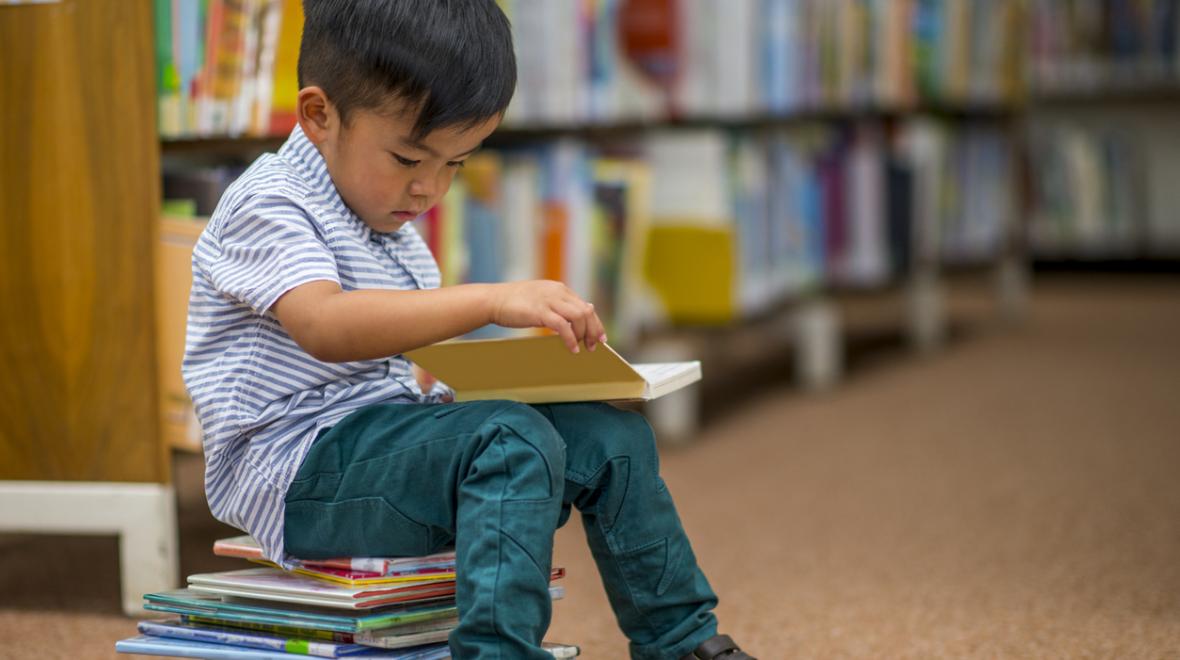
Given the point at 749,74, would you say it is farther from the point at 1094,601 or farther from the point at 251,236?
the point at 251,236

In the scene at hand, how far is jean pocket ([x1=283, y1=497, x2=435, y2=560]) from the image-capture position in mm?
954

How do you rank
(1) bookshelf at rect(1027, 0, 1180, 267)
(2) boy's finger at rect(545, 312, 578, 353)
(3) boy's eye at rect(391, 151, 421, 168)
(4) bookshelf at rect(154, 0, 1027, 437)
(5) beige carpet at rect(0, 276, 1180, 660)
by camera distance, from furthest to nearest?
(1) bookshelf at rect(1027, 0, 1180, 267) < (4) bookshelf at rect(154, 0, 1027, 437) < (5) beige carpet at rect(0, 276, 1180, 660) < (3) boy's eye at rect(391, 151, 421, 168) < (2) boy's finger at rect(545, 312, 578, 353)

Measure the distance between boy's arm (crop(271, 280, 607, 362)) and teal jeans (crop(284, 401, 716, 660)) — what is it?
7 cm

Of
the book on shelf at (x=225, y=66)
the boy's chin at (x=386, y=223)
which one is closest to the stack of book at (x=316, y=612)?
the boy's chin at (x=386, y=223)

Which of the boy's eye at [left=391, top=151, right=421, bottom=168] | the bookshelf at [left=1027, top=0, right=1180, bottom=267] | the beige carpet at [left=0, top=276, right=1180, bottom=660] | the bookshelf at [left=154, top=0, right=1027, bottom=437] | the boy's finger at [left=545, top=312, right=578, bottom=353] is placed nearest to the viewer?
the boy's finger at [left=545, top=312, right=578, bottom=353]

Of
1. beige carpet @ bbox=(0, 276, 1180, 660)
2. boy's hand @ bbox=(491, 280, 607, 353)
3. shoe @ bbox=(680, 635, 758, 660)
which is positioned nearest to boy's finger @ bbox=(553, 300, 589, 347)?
boy's hand @ bbox=(491, 280, 607, 353)

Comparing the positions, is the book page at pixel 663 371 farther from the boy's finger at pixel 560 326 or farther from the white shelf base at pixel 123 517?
the white shelf base at pixel 123 517

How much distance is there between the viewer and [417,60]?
952mm

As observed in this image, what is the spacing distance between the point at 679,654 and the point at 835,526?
724mm

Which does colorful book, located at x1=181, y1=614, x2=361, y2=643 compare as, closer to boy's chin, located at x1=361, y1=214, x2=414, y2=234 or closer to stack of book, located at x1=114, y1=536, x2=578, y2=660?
stack of book, located at x1=114, y1=536, x2=578, y2=660

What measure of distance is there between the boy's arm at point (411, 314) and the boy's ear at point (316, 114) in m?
0.14

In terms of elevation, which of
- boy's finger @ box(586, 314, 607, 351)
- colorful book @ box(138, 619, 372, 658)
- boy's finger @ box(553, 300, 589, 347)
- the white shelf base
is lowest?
the white shelf base

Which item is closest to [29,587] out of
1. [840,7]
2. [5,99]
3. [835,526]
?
[5,99]

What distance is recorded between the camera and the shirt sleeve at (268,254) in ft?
3.05
